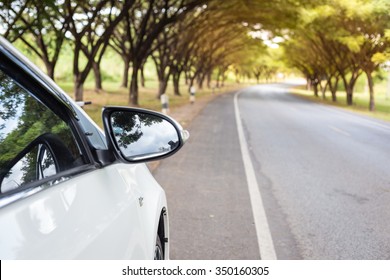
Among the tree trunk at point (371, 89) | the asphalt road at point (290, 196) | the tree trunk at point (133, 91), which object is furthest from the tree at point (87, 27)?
the tree trunk at point (371, 89)

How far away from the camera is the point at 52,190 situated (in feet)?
5.03

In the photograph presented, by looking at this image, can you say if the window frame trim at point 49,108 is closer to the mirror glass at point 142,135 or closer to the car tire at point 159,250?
the mirror glass at point 142,135

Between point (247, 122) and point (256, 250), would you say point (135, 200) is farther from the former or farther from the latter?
point (247, 122)

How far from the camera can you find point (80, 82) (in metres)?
20.5

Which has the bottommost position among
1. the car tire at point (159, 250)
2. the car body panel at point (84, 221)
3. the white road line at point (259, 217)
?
the white road line at point (259, 217)

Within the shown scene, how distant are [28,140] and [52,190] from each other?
28 centimetres

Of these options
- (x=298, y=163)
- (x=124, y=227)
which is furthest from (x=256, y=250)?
(x=298, y=163)

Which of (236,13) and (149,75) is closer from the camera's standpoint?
(236,13)

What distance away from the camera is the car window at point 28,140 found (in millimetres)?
1536

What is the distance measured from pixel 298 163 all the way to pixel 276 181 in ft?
5.25

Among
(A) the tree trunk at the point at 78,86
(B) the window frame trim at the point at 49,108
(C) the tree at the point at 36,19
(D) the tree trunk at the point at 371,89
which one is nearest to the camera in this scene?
(B) the window frame trim at the point at 49,108

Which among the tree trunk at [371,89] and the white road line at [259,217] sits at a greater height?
the tree trunk at [371,89]

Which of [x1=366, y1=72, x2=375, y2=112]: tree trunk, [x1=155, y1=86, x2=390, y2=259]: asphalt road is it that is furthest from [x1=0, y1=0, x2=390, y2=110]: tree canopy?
[x1=155, y1=86, x2=390, y2=259]: asphalt road

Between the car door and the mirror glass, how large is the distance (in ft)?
0.42
